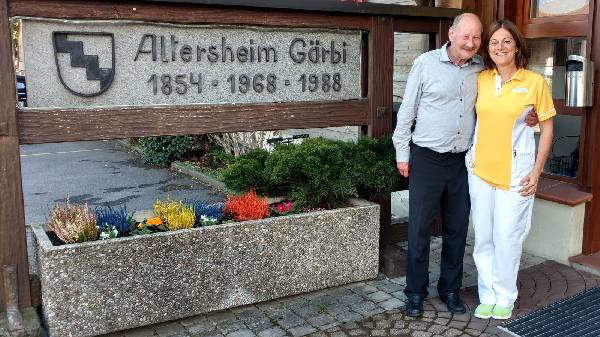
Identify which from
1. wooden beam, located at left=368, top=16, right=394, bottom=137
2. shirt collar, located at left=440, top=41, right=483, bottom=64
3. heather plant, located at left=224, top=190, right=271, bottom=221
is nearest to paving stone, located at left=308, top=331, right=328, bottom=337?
heather plant, located at left=224, top=190, right=271, bottom=221

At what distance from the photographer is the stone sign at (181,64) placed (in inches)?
139

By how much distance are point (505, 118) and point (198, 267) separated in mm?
2122

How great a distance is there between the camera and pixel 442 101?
378cm

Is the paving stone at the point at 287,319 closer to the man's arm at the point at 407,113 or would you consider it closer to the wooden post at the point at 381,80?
the wooden post at the point at 381,80

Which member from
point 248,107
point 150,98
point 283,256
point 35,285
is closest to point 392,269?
point 283,256

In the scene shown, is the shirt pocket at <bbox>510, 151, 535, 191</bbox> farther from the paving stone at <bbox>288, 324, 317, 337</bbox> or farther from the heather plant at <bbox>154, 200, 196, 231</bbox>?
the heather plant at <bbox>154, 200, 196, 231</bbox>

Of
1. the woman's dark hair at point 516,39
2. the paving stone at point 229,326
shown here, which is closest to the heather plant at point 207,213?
the paving stone at point 229,326

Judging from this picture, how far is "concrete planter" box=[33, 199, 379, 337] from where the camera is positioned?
344cm

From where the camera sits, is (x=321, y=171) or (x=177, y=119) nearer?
(x=177, y=119)

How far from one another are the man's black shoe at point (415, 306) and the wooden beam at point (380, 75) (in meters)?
1.40

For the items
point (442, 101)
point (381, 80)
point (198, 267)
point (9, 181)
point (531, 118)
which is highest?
point (381, 80)

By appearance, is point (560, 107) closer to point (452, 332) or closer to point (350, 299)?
point (452, 332)

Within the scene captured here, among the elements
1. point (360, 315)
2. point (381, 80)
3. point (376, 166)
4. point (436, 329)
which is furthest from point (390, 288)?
point (381, 80)

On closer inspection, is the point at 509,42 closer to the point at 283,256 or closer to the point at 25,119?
the point at 283,256
